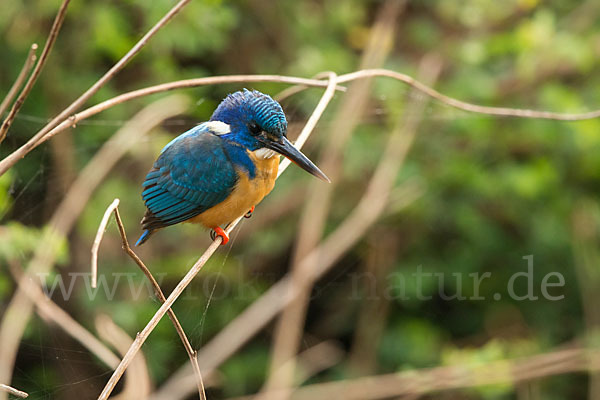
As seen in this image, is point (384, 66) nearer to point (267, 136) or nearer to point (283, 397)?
point (283, 397)

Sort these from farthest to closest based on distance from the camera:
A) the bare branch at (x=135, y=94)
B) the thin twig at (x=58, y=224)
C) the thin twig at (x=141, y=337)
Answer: the thin twig at (x=58, y=224), the bare branch at (x=135, y=94), the thin twig at (x=141, y=337)

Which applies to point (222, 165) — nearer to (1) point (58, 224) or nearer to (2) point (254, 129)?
(2) point (254, 129)

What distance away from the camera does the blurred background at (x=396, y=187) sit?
3990mm

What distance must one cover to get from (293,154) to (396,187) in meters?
2.48

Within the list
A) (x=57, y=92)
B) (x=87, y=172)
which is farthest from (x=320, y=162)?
(x=57, y=92)

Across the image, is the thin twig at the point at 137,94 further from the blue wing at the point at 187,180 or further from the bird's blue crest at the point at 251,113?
the blue wing at the point at 187,180

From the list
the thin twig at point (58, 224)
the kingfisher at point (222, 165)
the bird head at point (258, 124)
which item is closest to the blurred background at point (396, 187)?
the thin twig at point (58, 224)

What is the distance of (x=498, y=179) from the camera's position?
4516 millimetres

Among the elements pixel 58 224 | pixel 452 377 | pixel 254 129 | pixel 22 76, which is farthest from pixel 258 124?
pixel 452 377

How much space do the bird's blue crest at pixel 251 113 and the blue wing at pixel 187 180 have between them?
0.28 ft

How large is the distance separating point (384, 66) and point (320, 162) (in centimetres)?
112

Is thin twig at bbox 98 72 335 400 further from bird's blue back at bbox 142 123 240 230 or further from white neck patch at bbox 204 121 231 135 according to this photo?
white neck patch at bbox 204 121 231 135

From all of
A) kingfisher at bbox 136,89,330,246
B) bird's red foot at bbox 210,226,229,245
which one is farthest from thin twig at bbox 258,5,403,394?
kingfisher at bbox 136,89,330,246

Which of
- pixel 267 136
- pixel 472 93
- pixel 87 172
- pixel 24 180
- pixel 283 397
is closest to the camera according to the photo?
pixel 267 136
